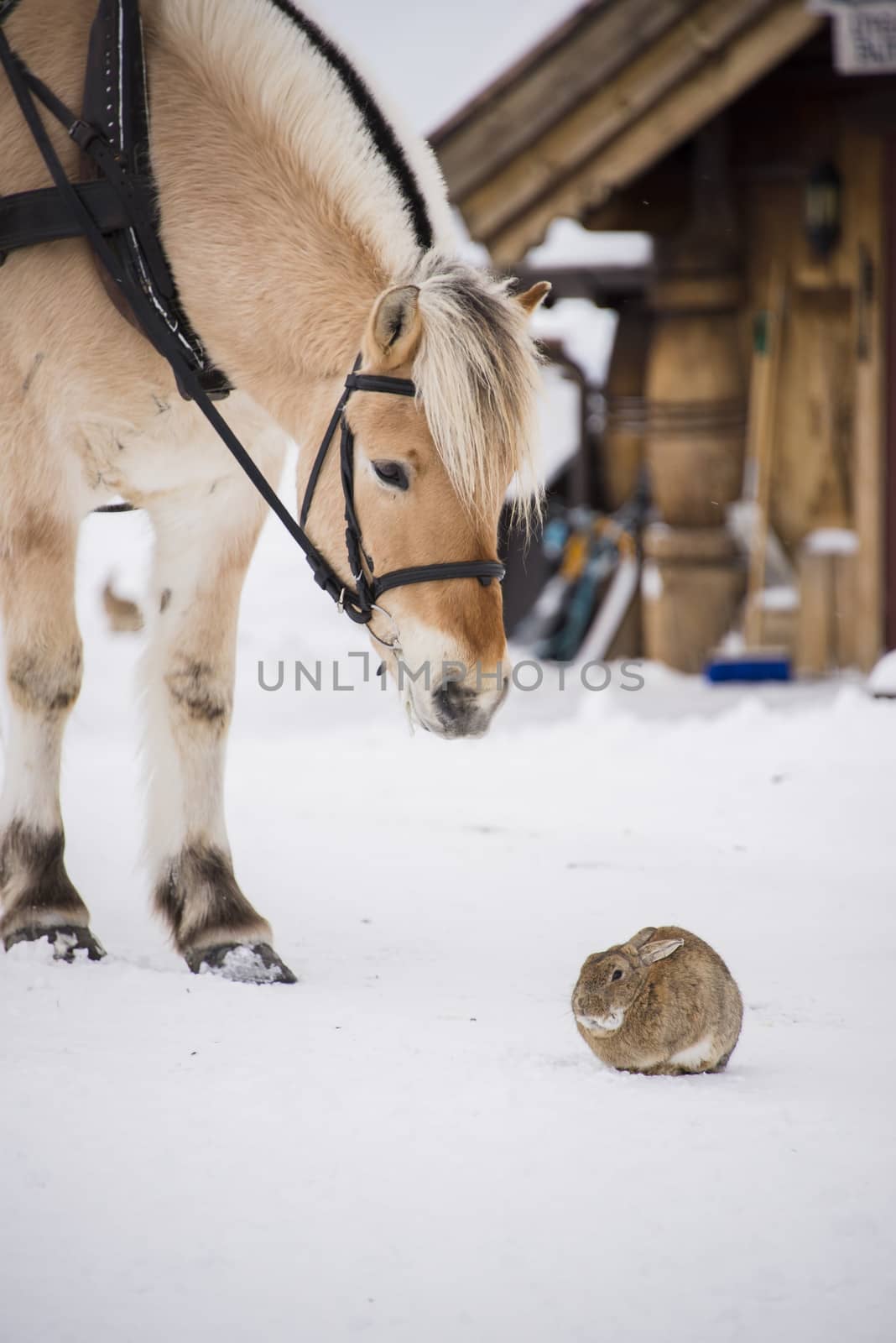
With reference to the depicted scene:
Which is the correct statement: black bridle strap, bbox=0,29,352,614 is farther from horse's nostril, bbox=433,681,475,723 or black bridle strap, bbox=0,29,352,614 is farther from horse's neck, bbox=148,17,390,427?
horse's nostril, bbox=433,681,475,723

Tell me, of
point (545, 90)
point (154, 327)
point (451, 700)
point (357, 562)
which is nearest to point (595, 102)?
point (545, 90)

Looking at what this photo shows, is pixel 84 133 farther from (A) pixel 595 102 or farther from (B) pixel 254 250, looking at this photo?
(A) pixel 595 102

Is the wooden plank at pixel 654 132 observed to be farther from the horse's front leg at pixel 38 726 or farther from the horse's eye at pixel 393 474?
the horse's eye at pixel 393 474

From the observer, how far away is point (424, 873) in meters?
4.15

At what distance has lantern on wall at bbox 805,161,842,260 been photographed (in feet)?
24.5

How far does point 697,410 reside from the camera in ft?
25.7

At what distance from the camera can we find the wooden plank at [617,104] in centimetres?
657

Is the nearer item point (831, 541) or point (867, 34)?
point (867, 34)

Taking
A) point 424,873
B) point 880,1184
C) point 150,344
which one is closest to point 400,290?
point 150,344

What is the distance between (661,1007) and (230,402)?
5.31 feet

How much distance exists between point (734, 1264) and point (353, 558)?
1435 millimetres

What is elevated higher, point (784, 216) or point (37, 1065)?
point (784, 216)

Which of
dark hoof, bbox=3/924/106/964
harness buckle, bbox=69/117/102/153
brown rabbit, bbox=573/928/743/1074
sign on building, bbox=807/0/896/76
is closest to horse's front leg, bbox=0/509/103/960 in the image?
dark hoof, bbox=3/924/106/964

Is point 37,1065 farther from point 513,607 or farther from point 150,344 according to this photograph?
point 513,607
